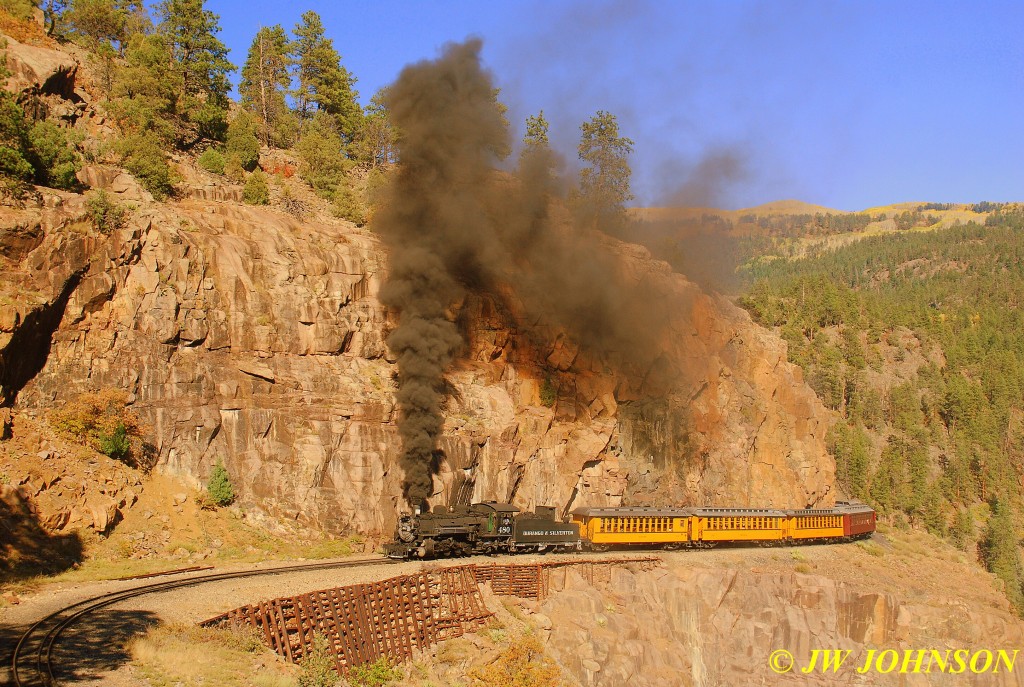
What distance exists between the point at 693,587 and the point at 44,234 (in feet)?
98.0

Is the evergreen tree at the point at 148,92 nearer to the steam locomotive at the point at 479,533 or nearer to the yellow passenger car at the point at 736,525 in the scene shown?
the steam locomotive at the point at 479,533

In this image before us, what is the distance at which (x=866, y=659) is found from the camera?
113 feet

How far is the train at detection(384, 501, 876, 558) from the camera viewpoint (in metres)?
28.5

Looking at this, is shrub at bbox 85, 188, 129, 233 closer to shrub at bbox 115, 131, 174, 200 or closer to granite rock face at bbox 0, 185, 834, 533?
granite rock face at bbox 0, 185, 834, 533

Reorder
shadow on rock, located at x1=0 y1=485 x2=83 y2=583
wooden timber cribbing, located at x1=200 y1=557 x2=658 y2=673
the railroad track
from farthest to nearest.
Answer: shadow on rock, located at x1=0 y1=485 x2=83 y2=583 → wooden timber cribbing, located at x1=200 y1=557 x2=658 y2=673 → the railroad track

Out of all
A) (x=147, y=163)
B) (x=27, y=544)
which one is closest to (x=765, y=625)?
(x=27, y=544)

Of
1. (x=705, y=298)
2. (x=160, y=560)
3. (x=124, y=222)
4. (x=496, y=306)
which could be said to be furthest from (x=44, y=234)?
(x=705, y=298)

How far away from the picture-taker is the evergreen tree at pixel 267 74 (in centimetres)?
6762

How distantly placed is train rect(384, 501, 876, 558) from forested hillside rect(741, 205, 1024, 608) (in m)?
31.8

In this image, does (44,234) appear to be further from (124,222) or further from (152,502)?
(152,502)

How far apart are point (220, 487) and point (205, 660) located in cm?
1419

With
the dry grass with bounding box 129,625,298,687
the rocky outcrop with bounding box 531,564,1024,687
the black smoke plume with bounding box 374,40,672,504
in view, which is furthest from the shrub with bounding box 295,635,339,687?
the black smoke plume with bounding box 374,40,672,504

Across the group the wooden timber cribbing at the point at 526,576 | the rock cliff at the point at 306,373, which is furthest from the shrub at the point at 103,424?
the wooden timber cribbing at the point at 526,576

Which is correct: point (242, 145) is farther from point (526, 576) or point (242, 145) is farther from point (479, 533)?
point (526, 576)
